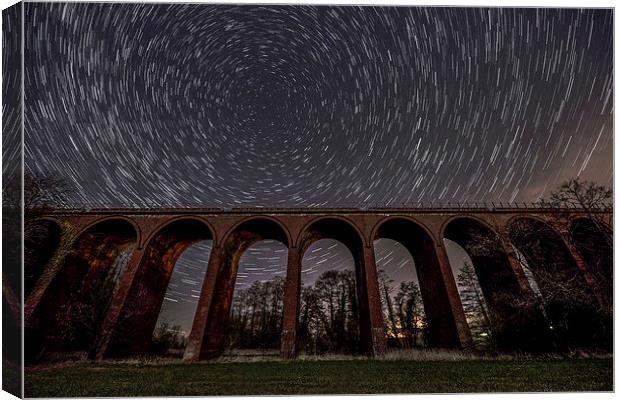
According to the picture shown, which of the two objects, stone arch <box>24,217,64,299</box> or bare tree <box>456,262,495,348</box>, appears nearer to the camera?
stone arch <box>24,217,64,299</box>

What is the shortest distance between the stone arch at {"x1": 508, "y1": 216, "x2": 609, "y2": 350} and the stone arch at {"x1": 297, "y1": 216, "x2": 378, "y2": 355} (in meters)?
7.34

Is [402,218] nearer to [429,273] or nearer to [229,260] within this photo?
[429,273]

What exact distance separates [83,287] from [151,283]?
5170 millimetres

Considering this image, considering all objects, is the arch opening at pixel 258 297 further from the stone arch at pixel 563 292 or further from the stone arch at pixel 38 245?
the stone arch at pixel 563 292

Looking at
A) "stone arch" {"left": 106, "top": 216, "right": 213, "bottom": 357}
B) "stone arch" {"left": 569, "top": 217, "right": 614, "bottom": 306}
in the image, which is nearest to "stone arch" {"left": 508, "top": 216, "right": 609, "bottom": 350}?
"stone arch" {"left": 569, "top": 217, "right": 614, "bottom": 306}

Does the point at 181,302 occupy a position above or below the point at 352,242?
below

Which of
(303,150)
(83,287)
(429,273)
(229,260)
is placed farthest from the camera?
(229,260)

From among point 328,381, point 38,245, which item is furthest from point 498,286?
point 38,245

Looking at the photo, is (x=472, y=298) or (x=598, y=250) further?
(x=472, y=298)

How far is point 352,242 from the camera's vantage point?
70.9ft

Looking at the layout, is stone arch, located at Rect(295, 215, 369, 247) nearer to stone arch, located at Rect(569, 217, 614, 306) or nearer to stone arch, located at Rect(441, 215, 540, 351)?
stone arch, located at Rect(441, 215, 540, 351)

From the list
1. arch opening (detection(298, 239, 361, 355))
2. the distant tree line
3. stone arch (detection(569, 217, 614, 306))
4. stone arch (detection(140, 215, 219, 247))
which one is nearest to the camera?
stone arch (detection(569, 217, 614, 306))

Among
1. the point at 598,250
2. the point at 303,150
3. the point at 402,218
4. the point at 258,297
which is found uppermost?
the point at 402,218

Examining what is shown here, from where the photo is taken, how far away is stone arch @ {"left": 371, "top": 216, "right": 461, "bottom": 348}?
57.2 feet
